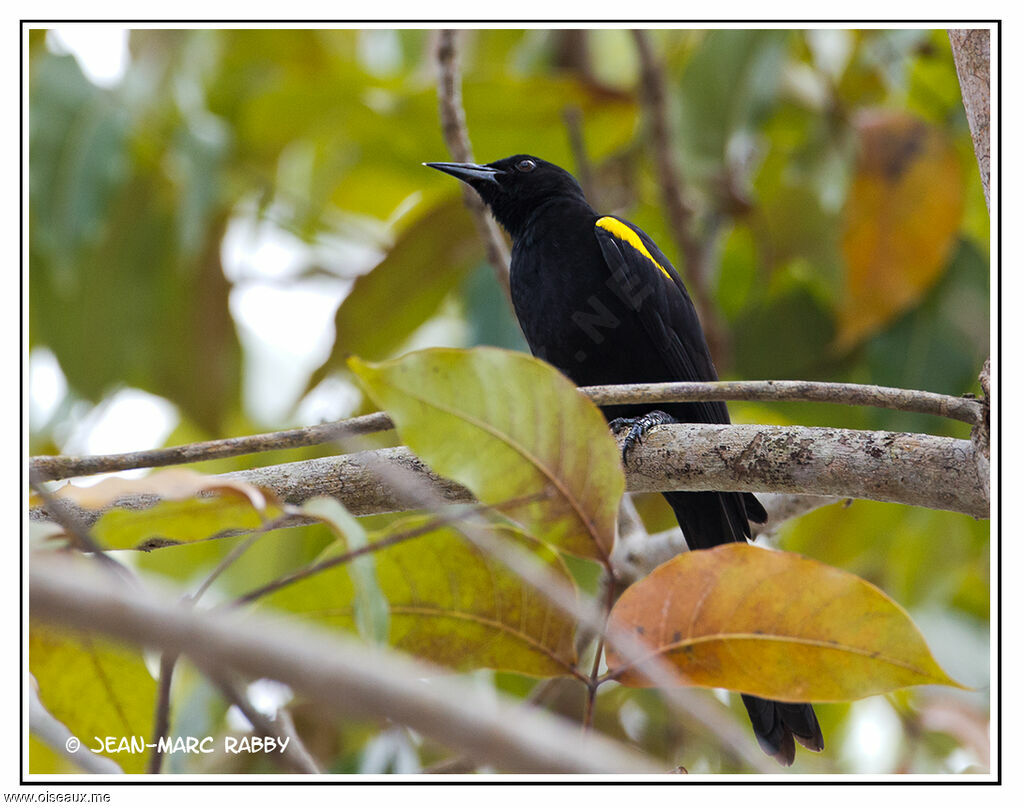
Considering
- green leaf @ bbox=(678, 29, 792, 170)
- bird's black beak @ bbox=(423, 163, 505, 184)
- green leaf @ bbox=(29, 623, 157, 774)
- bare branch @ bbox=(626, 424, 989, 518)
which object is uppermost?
green leaf @ bbox=(678, 29, 792, 170)

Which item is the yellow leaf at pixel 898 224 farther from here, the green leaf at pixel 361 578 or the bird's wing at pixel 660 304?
the green leaf at pixel 361 578

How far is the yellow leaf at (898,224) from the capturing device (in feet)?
11.1

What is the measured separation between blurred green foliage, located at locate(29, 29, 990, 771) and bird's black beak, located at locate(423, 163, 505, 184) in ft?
1.53

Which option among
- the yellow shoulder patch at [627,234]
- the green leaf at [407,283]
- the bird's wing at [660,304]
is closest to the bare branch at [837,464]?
the bird's wing at [660,304]

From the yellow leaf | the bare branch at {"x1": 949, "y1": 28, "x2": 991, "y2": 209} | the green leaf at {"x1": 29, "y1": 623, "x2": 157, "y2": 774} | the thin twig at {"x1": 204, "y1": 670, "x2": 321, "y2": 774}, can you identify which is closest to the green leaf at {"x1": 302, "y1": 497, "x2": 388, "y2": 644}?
the thin twig at {"x1": 204, "y1": 670, "x2": 321, "y2": 774}

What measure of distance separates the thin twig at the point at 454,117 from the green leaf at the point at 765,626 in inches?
71.2

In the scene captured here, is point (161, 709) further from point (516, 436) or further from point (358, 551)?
point (516, 436)

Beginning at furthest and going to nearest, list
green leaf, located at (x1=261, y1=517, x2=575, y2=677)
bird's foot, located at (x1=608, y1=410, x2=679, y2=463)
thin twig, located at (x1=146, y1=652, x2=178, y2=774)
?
bird's foot, located at (x1=608, y1=410, x2=679, y2=463) < green leaf, located at (x1=261, y1=517, x2=575, y2=677) < thin twig, located at (x1=146, y1=652, x2=178, y2=774)

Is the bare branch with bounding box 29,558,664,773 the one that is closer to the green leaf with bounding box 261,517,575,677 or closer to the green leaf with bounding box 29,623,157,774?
the green leaf with bounding box 261,517,575,677

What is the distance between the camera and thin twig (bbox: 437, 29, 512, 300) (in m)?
2.73

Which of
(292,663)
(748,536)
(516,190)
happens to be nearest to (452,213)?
(516,190)

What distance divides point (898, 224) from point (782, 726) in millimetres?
1980
